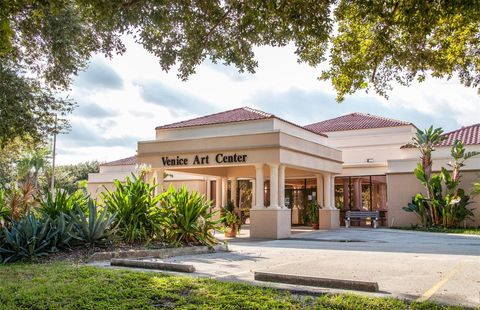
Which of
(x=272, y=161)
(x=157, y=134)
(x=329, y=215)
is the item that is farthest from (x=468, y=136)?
(x=157, y=134)

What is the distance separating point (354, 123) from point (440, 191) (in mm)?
9225

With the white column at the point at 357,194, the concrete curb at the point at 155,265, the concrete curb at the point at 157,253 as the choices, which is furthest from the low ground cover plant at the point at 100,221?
the white column at the point at 357,194

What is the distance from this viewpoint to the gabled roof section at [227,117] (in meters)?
22.2

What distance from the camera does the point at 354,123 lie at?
32281 millimetres

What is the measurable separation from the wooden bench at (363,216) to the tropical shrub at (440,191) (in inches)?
73.0

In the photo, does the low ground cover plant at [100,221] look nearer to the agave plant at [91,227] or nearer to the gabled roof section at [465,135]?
the agave plant at [91,227]

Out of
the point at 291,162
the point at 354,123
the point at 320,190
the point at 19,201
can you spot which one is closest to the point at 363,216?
the point at 320,190

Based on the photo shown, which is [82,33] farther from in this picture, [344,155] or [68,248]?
[344,155]

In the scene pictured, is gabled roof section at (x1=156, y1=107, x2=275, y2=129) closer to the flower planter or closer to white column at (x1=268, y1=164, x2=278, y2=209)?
white column at (x1=268, y1=164, x2=278, y2=209)

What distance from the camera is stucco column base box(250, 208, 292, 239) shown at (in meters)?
19.9

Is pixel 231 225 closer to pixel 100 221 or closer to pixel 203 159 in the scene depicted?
pixel 203 159

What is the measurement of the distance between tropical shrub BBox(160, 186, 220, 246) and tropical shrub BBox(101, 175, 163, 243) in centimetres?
33

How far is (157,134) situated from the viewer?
942 inches

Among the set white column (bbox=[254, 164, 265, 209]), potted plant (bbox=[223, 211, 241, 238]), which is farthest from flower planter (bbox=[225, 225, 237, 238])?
white column (bbox=[254, 164, 265, 209])
